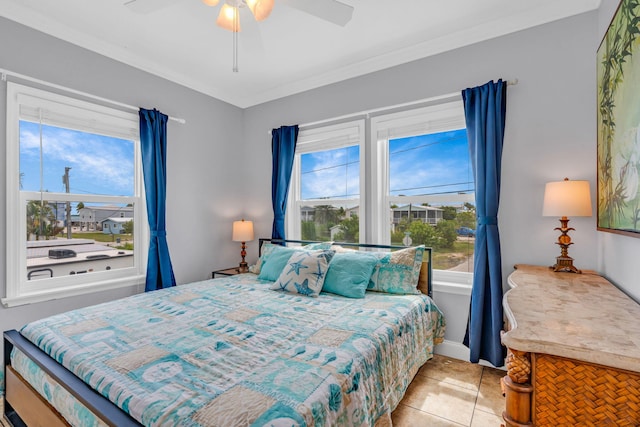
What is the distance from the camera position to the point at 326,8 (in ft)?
5.62

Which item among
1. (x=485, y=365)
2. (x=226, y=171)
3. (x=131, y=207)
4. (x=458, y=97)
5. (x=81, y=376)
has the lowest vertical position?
(x=485, y=365)

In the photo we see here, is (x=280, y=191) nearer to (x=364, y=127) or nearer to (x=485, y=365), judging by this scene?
(x=364, y=127)

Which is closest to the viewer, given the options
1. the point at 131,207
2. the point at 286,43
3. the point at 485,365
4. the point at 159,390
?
the point at 159,390

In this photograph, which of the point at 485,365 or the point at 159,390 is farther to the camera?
the point at 485,365

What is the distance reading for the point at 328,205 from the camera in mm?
3484

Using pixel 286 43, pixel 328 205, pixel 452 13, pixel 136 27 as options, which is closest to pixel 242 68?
pixel 286 43

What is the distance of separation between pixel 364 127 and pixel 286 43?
1057 millimetres

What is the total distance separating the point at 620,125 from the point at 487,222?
100cm

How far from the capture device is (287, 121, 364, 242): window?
325 centimetres

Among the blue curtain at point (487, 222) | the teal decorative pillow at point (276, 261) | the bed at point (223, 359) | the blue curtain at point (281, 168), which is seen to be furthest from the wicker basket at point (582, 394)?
the blue curtain at point (281, 168)

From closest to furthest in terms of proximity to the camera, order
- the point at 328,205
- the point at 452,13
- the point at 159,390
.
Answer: the point at 159,390
the point at 452,13
the point at 328,205

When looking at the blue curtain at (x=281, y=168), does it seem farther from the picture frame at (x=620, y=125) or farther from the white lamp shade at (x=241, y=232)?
the picture frame at (x=620, y=125)

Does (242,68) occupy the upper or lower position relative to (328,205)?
upper

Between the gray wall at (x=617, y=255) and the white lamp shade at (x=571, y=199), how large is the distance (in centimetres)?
21
